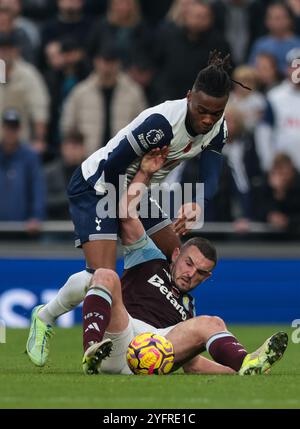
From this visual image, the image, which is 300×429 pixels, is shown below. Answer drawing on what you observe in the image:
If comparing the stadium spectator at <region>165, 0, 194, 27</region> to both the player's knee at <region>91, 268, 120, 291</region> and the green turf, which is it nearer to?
the green turf

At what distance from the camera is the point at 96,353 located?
8648 millimetres

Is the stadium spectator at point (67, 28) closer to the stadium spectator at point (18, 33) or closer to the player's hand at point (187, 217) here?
the stadium spectator at point (18, 33)

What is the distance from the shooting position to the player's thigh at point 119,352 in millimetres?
9078

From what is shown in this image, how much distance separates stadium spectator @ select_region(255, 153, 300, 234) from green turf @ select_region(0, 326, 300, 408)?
587cm

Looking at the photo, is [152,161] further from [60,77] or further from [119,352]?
[60,77]

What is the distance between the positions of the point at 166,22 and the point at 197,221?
731 centimetres

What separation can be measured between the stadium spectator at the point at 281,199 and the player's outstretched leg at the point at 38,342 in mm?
6550

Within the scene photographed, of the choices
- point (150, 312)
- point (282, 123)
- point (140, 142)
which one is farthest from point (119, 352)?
point (282, 123)

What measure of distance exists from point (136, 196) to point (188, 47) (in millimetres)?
7163

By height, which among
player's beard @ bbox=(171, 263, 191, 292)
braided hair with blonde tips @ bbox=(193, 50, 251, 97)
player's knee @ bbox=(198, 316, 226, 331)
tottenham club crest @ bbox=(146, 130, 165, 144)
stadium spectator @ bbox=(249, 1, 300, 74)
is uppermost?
stadium spectator @ bbox=(249, 1, 300, 74)

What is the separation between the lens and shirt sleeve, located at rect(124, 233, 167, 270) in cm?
953

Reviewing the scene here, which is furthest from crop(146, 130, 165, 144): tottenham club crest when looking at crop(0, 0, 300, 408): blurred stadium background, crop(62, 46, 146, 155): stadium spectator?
crop(62, 46, 146, 155): stadium spectator
